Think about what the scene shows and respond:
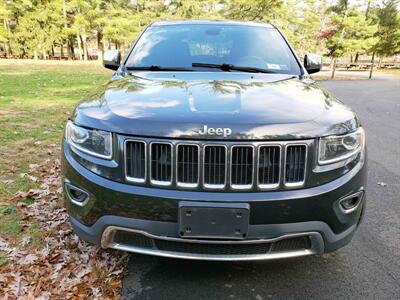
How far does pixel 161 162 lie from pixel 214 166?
29 centimetres

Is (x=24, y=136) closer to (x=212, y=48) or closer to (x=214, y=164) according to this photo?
(x=212, y=48)

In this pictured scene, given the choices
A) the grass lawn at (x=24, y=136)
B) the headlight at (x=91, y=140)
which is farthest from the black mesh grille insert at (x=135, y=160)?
the grass lawn at (x=24, y=136)

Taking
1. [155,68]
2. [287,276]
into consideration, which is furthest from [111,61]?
[287,276]

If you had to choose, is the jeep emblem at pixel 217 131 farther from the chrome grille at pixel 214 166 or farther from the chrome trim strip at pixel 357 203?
the chrome trim strip at pixel 357 203

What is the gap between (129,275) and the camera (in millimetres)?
2730

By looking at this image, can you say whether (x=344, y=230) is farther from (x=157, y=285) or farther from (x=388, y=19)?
(x=388, y=19)

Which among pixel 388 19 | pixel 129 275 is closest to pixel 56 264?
pixel 129 275

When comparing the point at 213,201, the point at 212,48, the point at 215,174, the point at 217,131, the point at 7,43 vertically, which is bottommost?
the point at 7,43

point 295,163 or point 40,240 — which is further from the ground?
point 295,163

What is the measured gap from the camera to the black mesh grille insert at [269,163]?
221 cm

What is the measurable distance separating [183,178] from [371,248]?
180cm

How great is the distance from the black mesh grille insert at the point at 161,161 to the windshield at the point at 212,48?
4.69 ft

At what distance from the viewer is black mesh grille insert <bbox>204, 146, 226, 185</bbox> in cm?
220

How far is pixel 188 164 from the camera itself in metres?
2.21
